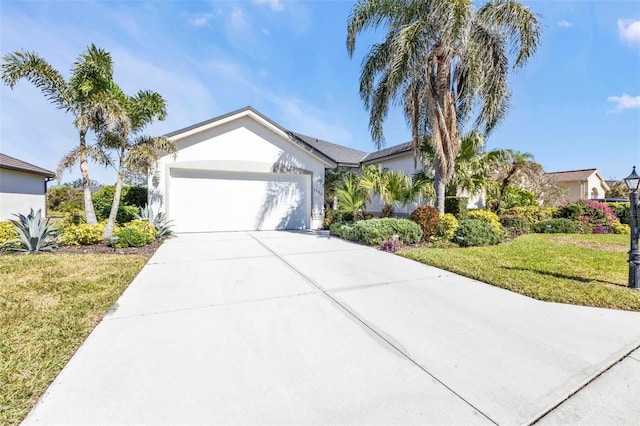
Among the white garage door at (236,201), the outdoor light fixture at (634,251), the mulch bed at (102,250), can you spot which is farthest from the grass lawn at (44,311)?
the outdoor light fixture at (634,251)

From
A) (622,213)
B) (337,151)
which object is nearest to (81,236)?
(337,151)

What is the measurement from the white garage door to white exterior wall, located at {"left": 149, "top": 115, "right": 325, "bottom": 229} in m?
0.25

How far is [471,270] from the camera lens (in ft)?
18.0

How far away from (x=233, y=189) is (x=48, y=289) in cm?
762

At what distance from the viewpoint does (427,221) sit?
9016mm

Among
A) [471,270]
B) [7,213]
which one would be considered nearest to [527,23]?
[471,270]

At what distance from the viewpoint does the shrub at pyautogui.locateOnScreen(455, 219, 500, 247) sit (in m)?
8.38

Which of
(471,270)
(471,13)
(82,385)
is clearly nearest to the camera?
(82,385)

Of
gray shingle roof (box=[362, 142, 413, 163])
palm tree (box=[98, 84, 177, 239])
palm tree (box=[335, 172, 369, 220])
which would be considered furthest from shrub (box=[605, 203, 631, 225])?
palm tree (box=[98, 84, 177, 239])

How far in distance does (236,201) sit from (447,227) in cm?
840

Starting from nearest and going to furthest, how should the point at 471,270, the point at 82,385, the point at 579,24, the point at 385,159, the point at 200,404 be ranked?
the point at 200,404
the point at 82,385
the point at 471,270
the point at 579,24
the point at 385,159

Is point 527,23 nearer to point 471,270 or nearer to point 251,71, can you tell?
point 471,270

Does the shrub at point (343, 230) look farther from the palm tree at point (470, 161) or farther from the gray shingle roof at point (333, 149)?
the palm tree at point (470, 161)

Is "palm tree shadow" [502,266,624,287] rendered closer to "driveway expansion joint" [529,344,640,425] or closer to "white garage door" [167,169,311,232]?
"driveway expansion joint" [529,344,640,425]
